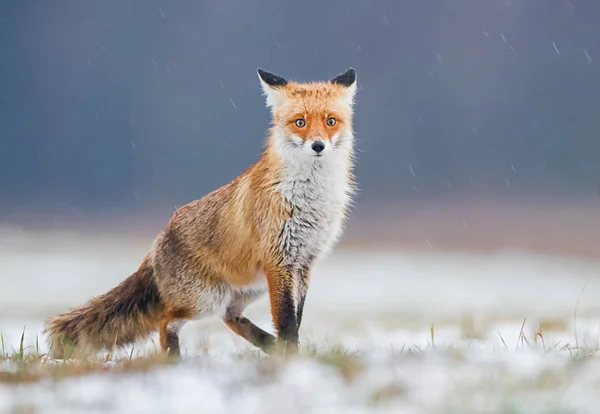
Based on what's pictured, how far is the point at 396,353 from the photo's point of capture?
4723 mm

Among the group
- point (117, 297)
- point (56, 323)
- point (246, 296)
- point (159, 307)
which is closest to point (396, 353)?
point (246, 296)

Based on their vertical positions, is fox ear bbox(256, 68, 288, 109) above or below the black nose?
above

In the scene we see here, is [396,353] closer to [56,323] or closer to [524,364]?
[524,364]

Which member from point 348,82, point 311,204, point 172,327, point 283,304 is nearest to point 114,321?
point 172,327

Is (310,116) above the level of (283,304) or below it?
above

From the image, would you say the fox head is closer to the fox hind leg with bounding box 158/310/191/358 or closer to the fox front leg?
the fox front leg

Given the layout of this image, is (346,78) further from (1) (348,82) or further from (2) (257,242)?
(2) (257,242)

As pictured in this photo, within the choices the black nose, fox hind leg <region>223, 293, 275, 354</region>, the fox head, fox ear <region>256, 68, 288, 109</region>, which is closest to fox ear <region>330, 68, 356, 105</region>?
the fox head

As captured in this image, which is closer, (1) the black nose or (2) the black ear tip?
(1) the black nose

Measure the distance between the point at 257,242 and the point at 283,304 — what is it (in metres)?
0.58

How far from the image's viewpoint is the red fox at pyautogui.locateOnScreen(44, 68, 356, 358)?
18.9 ft

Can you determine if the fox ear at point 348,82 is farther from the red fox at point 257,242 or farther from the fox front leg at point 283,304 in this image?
the fox front leg at point 283,304

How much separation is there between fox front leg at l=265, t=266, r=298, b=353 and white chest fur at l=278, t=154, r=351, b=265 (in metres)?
0.16

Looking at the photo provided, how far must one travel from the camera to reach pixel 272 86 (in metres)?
6.13
